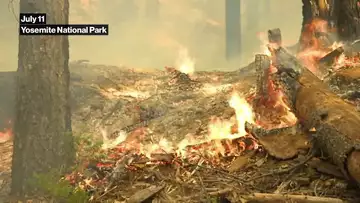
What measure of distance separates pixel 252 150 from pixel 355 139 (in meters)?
1.35

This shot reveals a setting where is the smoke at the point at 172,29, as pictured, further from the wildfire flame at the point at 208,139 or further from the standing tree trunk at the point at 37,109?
the standing tree trunk at the point at 37,109

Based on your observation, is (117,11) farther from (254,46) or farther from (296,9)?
(296,9)

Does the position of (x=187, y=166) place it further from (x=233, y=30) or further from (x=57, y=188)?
(x=233, y=30)

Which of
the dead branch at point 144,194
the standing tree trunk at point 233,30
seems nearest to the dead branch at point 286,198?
the dead branch at point 144,194

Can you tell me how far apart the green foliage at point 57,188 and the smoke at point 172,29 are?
7893 millimetres

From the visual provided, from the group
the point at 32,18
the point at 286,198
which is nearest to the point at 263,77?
the point at 286,198

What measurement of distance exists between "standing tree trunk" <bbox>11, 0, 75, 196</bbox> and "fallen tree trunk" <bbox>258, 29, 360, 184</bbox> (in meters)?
2.69

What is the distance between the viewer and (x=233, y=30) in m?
13.8

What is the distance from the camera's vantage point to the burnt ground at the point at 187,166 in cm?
308

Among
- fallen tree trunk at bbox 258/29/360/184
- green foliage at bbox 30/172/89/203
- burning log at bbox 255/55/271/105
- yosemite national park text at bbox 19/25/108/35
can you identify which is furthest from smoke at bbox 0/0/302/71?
fallen tree trunk at bbox 258/29/360/184

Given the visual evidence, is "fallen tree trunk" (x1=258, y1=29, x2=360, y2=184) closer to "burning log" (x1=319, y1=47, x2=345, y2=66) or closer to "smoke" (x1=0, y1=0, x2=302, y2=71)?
"burning log" (x1=319, y1=47, x2=345, y2=66)

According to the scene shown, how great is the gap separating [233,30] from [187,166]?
1074 cm

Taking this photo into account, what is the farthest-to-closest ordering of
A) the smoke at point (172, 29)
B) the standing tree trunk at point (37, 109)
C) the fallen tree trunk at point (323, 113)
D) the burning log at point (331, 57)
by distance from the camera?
1. the smoke at point (172, 29)
2. the burning log at point (331, 57)
3. the standing tree trunk at point (37, 109)
4. the fallen tree trunk at point (323, 113)

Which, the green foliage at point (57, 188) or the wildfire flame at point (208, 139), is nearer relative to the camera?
the green foliage at point (57, 188)
